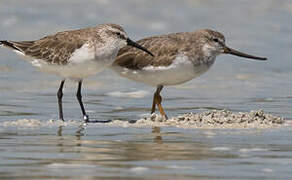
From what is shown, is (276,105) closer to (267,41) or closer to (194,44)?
(194,44)

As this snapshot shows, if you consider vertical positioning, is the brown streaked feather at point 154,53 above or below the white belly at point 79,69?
above

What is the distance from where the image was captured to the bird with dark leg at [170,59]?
11.7 metres

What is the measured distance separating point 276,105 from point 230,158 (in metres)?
5.18

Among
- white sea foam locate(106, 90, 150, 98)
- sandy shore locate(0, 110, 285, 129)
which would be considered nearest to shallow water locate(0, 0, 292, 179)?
white sea foam locate(106, 90, 150, 98)

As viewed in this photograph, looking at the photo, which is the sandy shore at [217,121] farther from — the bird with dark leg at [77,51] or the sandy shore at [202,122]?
the bird with dark leg at [77,51]

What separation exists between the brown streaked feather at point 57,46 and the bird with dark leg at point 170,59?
1.03 metres

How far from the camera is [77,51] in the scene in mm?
10898

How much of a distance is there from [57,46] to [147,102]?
2.60 m

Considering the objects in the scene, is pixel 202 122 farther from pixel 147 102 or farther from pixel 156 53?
pixel 147 102

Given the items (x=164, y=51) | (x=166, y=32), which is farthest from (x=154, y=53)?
(x=166, y=32)

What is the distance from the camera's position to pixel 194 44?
12.0 m

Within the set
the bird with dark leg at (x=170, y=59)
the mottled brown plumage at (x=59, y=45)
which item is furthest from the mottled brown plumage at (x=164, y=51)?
the mottled brown plumage at (x=59, y=45)

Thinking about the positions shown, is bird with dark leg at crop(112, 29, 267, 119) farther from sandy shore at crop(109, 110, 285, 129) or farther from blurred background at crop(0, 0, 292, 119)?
sandy shore at crop(109, 110, 285, 129)

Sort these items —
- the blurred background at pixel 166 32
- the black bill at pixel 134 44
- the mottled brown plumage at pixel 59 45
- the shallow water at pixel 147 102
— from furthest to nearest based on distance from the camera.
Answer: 1. the blurred background at pixel 166 32
2. the black bill at pixel 134 44
3. the mottled brown plumage at pixel 59 45
4. the shallow water at pixel 147 102
